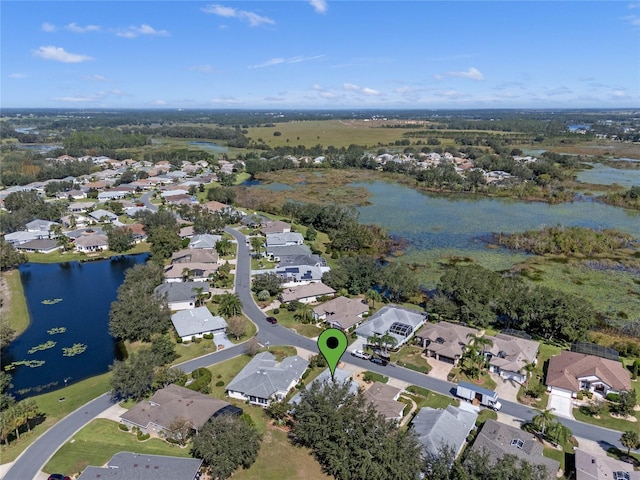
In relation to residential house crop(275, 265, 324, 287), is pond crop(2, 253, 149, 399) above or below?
below

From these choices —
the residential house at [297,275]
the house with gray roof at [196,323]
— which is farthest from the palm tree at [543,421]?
the residential house at [297,275]

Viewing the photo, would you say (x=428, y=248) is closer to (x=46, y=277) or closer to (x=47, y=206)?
(x=46, y=277)

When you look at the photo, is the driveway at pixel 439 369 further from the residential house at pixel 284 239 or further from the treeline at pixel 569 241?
the treeline at pixel 569 241

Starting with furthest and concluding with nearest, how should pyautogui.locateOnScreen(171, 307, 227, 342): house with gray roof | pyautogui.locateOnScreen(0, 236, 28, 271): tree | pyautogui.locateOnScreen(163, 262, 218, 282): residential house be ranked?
pyautogui.locateOnScreen(0, 236, 28, 271): tree, pyautogui.locateOnScreen(163, 262, 218, 282): residential house, pyautogui.locateOnScreen(171, 307, 227, 342): house with gray roof

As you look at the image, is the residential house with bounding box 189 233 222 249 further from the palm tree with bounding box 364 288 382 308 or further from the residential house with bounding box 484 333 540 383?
the residential house with bounding box 484 333 540 383

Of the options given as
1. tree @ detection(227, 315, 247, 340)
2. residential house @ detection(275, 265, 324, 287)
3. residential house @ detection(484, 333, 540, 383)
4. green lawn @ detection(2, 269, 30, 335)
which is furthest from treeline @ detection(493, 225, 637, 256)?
green lawn @ detection(2, 269, 30, 335)

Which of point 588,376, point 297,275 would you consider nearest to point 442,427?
point 588,376

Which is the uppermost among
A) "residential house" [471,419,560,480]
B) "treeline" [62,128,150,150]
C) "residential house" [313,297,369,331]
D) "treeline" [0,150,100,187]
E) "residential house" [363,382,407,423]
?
"treeline" [62,128,150,150]
